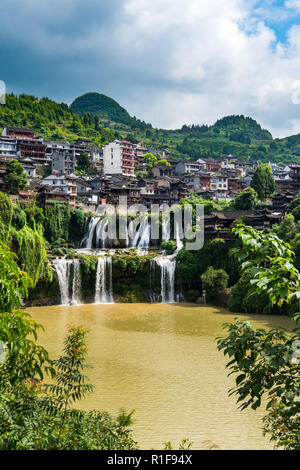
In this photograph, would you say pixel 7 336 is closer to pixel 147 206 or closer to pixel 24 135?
pixel 147 206

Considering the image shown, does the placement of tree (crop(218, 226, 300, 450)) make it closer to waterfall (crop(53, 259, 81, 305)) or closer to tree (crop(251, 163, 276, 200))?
waterfall (crop(53, 259, 81, 305))

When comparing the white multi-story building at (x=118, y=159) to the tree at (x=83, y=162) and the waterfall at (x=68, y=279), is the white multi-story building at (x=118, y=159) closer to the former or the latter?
the tree at (x=83, y=162)

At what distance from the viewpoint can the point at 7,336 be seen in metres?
4.16

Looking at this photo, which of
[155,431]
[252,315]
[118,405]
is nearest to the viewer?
[155,431]

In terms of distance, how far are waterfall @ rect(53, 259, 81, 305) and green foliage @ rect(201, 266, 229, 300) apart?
32.0 feet

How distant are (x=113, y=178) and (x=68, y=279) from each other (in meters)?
30.3

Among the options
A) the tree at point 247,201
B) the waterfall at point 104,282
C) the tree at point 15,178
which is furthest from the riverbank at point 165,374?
the tree at point 247,201

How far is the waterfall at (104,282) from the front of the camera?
103 feet

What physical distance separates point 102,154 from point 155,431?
2656 inches

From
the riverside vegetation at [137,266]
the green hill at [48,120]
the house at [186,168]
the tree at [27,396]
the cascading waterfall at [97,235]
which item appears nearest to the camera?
the tree at [27,396]

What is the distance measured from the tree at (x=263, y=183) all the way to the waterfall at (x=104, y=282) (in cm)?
2557

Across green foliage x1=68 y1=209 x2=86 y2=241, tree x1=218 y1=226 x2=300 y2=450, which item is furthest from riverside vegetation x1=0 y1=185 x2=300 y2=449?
green foliage x1=68 y1=209 x2=86 y2=241

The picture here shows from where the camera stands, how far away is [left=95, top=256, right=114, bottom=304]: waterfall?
31422 mm

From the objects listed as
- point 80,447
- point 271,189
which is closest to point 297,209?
point 271,189
